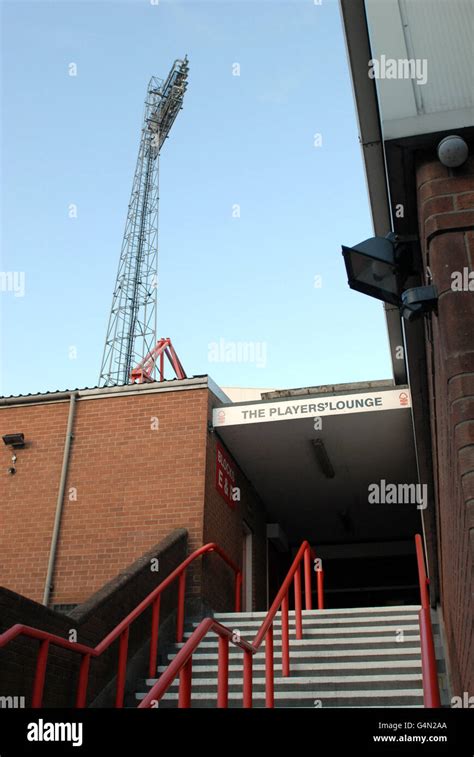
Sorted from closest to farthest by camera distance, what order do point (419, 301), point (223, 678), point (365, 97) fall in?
point (419, 301) < point (365, 97) < point (223, 678)

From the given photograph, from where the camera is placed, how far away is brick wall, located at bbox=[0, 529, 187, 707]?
5617 millimetres

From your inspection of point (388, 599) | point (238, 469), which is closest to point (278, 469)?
point (238, 469)

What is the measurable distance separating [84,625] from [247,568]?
6.08m

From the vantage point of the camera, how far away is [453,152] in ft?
11.0

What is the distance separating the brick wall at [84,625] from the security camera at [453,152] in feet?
14.3

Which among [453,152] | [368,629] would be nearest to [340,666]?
[368,629]

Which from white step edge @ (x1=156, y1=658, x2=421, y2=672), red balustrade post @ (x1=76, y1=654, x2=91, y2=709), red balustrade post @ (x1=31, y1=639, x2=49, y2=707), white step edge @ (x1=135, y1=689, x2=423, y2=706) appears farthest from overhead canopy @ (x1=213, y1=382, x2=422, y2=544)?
red balustrade post @ (x1=31, y1=639, x2=49, y2=707)

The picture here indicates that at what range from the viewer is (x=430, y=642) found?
5.23 metres

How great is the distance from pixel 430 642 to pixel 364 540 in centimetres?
1239

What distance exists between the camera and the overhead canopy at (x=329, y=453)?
10797mm

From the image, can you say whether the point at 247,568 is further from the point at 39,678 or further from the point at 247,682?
the point at 39,678

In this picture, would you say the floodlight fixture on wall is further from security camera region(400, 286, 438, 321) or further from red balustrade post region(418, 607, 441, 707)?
security camera region(400, 286, 438, 321)

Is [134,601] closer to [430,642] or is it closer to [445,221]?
[430,642]

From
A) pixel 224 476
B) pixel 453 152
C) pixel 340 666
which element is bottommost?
pixel 340 666
